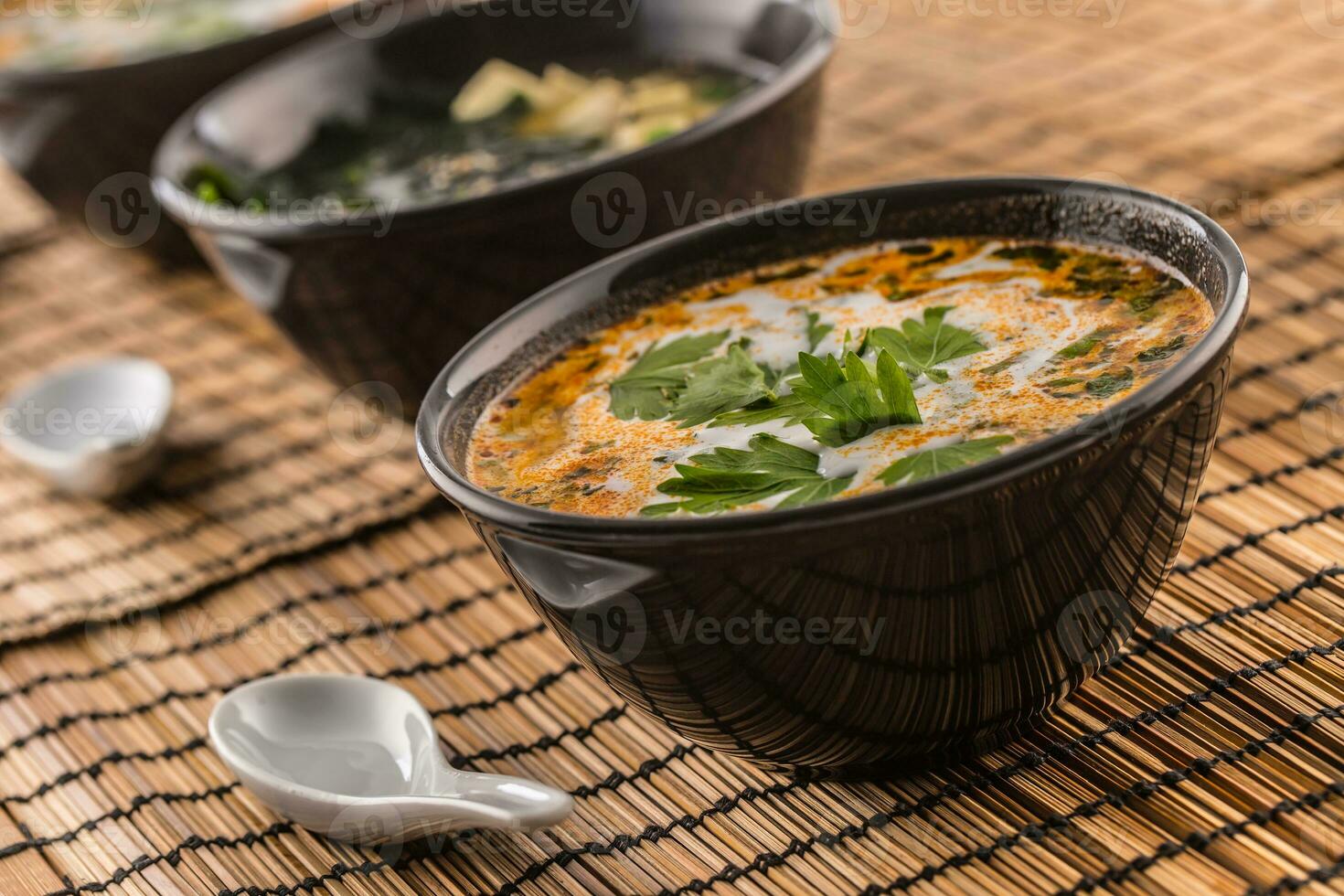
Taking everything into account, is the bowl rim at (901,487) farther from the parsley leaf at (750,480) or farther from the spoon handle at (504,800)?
the spoon handle at (504,800)

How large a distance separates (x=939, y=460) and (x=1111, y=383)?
189 mm

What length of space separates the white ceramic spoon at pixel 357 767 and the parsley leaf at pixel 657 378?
0.33m

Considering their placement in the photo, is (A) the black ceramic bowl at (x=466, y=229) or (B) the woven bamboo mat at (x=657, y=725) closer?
(B) the woven bamboo mat at (x=657, y=725)

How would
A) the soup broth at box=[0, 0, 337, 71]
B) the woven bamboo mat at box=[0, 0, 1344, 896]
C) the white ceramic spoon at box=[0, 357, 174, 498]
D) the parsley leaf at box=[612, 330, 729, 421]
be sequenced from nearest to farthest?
the woven bamboo mat at box=[0, 0, 1344, 896], the parsley leaf at box=[612, 330, 729, 421], the white ceramic spoon at box=[0, 357, 174, 498], the soup broth at box=[0, 0, 337, 71]

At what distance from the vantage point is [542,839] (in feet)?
4.04

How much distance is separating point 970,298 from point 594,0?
3.85ft

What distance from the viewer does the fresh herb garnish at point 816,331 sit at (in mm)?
1289

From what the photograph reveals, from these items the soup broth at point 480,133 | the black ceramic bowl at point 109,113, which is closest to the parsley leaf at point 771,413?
the soup broth at point 480,133

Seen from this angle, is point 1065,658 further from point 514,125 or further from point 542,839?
point 514,125

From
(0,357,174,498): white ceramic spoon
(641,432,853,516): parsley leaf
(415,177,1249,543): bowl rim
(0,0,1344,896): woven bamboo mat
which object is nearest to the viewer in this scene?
(415,177,1249,543): bowl rim

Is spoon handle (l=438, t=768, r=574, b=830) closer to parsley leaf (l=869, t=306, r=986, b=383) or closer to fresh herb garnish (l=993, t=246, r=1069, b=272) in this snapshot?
parsley leaf (l=869, t=306, r=986, b=383)

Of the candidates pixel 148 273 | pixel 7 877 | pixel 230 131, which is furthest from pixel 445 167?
pixel 7 877

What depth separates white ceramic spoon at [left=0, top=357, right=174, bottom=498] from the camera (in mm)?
1961

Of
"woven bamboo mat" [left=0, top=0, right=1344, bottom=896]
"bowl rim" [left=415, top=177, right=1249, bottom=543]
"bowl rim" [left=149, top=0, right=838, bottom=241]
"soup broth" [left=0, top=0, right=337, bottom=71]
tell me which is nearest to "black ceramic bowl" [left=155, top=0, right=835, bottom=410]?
"bowl rim" [left=149, top=0, right=838, bottom=241]
